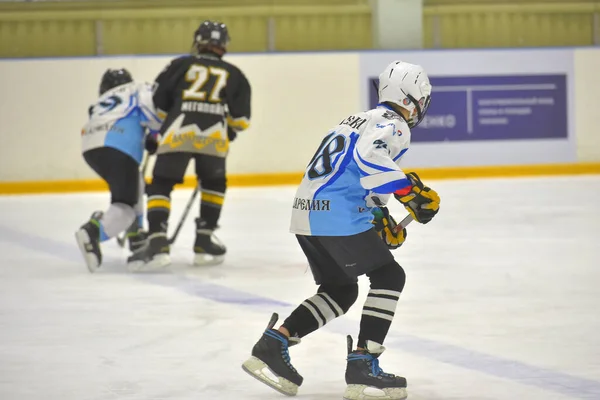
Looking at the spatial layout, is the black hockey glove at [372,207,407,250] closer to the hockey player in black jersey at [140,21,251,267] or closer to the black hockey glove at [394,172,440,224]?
the black hockey glove at [394,172,440,224]

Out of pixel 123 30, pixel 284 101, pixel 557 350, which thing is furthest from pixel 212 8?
pixel 557 350

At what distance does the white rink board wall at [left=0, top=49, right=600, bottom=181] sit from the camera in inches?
363

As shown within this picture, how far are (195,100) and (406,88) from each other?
2.54 metres

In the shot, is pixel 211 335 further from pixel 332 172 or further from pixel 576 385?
pixel 576 385

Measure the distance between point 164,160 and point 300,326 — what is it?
253 cm

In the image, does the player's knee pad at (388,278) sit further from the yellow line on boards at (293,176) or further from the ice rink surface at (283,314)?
the yellow line on boards at (293,176)

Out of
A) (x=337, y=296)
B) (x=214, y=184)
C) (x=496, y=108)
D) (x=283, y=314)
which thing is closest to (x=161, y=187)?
(x=214, y=184)

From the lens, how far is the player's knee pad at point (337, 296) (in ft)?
10.4

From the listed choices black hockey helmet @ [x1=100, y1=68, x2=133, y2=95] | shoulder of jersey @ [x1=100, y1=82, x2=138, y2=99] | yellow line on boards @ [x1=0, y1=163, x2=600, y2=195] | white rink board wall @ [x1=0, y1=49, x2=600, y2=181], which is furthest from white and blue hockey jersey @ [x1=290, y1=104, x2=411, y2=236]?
white rink board wall @ [x1=0, y1=49, x2=600, y2=181]

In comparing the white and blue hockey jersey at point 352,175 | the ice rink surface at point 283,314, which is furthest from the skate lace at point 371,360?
the white and blue hockey jersey at point 352,175

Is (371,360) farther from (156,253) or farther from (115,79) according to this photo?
(115,79)

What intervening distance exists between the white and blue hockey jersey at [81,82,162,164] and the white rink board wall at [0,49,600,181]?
11.5 ft

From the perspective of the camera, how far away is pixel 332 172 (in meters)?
3.08

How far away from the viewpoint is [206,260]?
564 cm
